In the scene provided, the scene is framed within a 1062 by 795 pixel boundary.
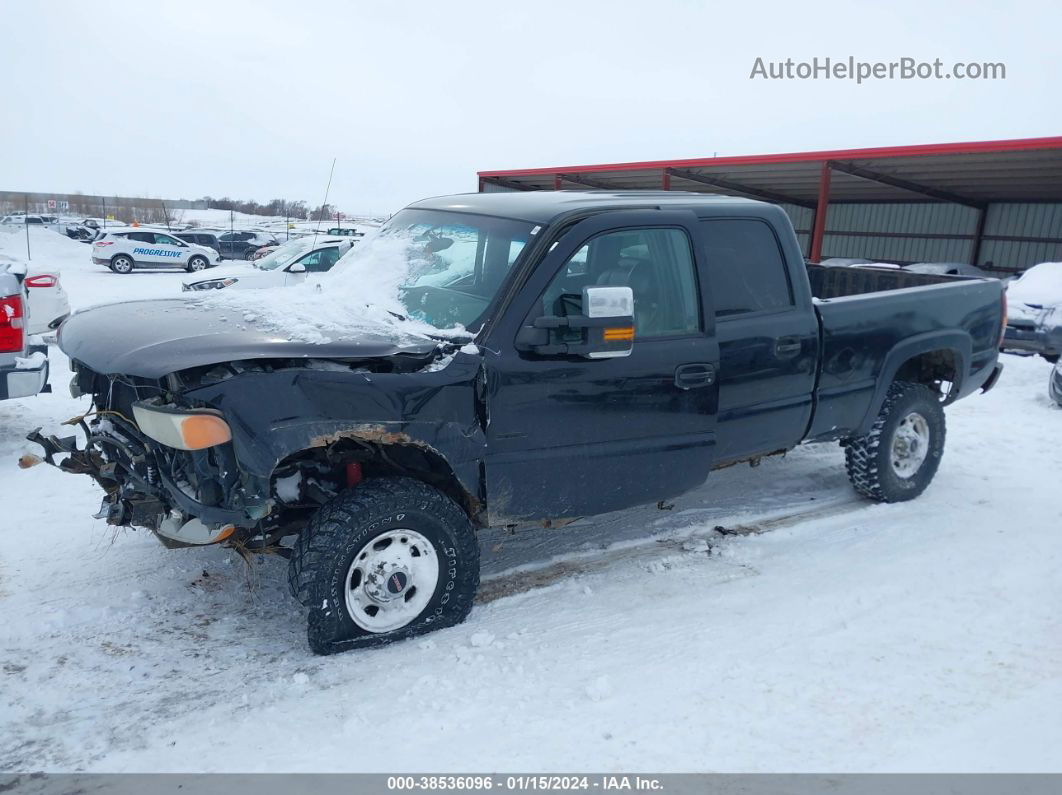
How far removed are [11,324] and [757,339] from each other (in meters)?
5.30

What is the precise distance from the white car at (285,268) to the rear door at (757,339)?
31.2ft

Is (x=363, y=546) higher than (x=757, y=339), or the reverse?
(x=757, y=339)

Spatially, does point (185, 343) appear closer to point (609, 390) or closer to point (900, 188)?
point (609, 390)

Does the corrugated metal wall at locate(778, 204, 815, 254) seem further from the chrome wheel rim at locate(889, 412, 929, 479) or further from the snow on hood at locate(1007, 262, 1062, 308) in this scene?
the chrome wheel rim at locate(889, 412, 929, 479)

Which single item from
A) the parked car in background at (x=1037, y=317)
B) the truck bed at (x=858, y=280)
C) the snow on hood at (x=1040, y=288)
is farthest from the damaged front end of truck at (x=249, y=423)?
the snow on hood at (x=1040, y=288)

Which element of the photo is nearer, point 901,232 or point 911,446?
point 911,446

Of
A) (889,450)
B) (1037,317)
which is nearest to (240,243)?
(1037,317)

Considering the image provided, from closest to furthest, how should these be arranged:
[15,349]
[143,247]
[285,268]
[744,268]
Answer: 1. [744,268]
2. [15,349]
3. [285,268]
4. [143,247]

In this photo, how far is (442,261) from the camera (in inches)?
177

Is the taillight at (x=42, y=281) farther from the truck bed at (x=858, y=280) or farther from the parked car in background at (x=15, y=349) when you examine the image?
the truck bed at (x=858, y=280)

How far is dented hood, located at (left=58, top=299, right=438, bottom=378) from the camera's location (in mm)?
3271

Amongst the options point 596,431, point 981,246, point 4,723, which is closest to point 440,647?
point 596,431
